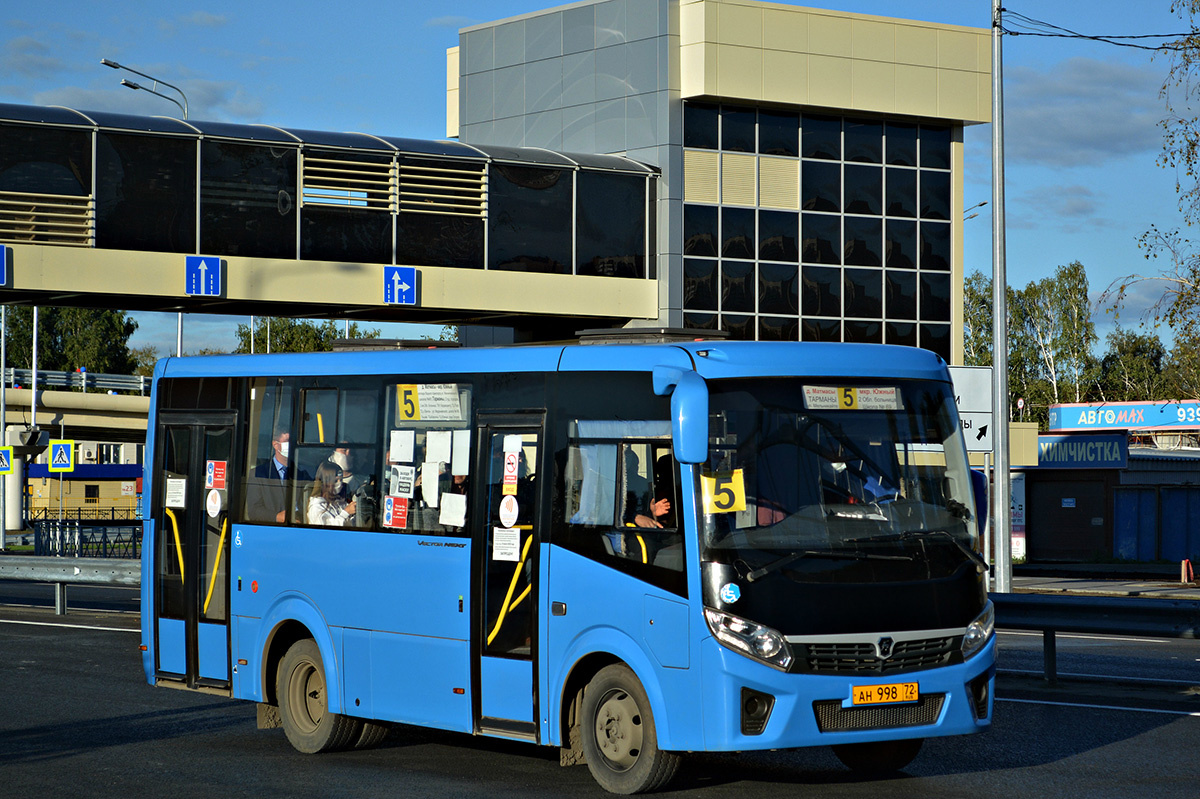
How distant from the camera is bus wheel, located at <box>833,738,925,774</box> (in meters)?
8.98

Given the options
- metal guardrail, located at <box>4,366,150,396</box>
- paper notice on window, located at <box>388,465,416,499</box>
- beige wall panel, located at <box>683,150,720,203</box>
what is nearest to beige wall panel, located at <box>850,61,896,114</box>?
beige wall panel, located at <box>683,150,720,203</box>

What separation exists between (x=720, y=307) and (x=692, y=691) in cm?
2447

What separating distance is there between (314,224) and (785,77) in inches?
405

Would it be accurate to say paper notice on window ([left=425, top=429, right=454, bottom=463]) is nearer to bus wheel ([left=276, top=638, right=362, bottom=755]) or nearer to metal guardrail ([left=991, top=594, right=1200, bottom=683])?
bus wheel ([left=276, top=638, right=362, bottom=755])

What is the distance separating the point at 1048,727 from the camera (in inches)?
427

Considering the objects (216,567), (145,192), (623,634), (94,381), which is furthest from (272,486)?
(94,381)

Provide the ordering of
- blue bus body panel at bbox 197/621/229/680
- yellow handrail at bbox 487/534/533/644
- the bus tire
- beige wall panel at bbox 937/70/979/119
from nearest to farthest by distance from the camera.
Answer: yellow handrail at bbox 487/534/533/644
the bus tire
blue bus body panel at bbox 197/621/229/680
beige wall panel at bbox 937/70/979/119

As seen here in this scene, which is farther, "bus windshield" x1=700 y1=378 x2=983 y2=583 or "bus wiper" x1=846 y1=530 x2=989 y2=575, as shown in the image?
"bus wiper" x1=846 y1=530 x2=989 y2=575

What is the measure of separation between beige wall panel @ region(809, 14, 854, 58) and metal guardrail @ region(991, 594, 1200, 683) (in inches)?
823

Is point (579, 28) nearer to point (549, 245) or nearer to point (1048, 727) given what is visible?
point (549, 245)

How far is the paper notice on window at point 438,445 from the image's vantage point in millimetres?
9750

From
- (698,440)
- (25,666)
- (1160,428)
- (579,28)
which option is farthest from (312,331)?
(698,440)

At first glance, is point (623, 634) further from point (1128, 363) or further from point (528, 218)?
point (1128, 363)

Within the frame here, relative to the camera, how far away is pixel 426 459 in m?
9.87
